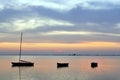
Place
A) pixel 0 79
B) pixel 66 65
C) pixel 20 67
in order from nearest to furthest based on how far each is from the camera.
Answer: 1. pixel 0 79
2. pixel 20 67
3. pixel 66 65

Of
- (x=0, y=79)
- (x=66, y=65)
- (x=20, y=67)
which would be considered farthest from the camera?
(x=66, y=65)

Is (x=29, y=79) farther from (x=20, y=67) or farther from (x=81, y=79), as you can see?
(x=20, y=67)

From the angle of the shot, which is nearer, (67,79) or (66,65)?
(67,79)

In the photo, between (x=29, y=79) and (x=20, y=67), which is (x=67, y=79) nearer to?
(x=29, y=79)

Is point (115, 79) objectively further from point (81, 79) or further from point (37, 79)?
point (37, 79)

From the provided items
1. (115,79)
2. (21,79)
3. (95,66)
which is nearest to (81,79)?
(115,79)

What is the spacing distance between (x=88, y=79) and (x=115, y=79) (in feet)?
23.9

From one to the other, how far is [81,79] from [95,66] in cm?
6707

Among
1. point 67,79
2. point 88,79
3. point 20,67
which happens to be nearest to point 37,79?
point 67,79

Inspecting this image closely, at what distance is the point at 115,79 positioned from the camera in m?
91.8

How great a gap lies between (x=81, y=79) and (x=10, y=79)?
19.5m

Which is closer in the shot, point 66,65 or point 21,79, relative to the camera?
point 21,79

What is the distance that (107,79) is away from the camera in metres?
93.4

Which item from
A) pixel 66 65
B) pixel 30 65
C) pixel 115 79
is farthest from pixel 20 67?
pixel 115 79
